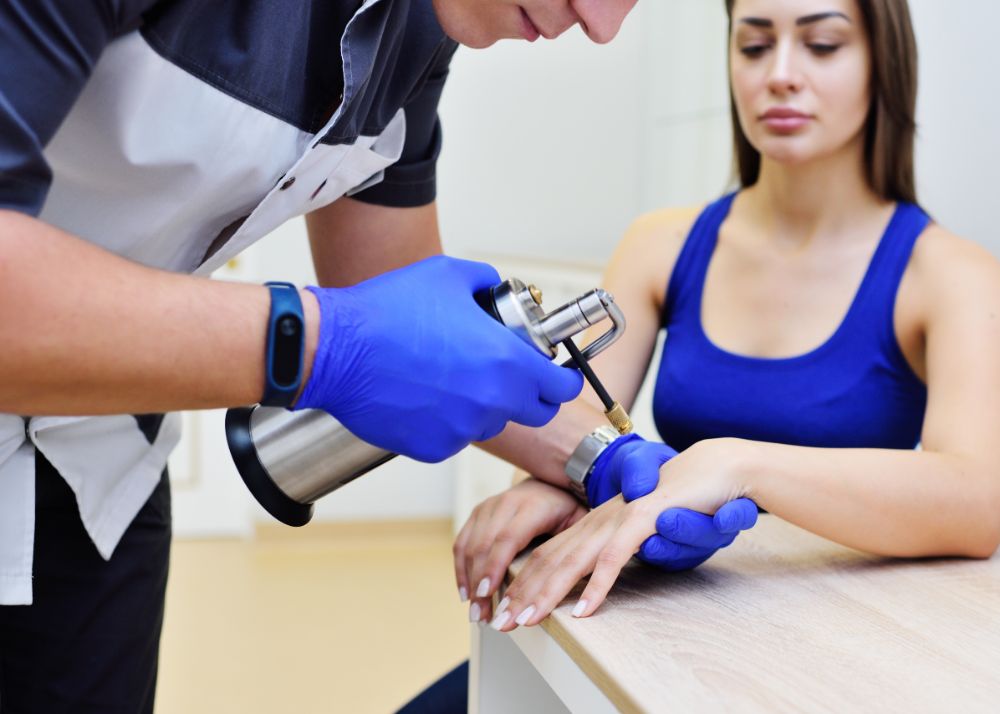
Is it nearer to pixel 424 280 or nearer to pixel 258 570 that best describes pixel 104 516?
pixel 424 280

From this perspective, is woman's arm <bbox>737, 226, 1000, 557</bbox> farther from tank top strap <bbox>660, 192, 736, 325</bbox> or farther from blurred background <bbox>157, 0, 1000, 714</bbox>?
blurred background <bbox>157, 0, 1000, 714</bbox>

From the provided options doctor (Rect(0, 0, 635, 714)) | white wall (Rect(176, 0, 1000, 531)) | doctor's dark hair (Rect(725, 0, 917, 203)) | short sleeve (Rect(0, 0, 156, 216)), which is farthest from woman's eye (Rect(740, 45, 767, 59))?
white wall (Rect(176, 0, 1000, 531))

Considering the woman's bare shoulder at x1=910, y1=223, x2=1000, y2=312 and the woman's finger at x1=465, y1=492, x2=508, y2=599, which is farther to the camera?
the woman's bare shoulder at x1=910, y1=223, x2=1000, y2=312

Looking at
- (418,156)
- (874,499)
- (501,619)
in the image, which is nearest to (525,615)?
(501,619)

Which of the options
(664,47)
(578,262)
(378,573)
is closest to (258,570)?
(378,573)

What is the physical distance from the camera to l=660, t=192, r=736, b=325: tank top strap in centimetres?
148

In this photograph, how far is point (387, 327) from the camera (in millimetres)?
800

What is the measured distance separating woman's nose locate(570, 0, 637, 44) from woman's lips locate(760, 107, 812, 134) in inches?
19.8

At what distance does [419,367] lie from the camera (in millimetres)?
810

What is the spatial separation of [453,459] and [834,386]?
2251 mm

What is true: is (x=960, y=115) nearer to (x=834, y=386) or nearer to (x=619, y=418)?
(x=834, y=386)

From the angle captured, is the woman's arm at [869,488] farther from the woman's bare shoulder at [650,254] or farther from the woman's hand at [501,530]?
the woman's bare shoulder at [650,254]

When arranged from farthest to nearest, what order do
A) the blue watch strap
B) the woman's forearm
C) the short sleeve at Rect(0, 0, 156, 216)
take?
the woman's forearm → the blue watch strap → the short sleeve at Rect(0, 0, 156, 216)

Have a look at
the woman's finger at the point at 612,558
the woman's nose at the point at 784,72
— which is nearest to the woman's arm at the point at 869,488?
the woman's finger at the point at 612,558
